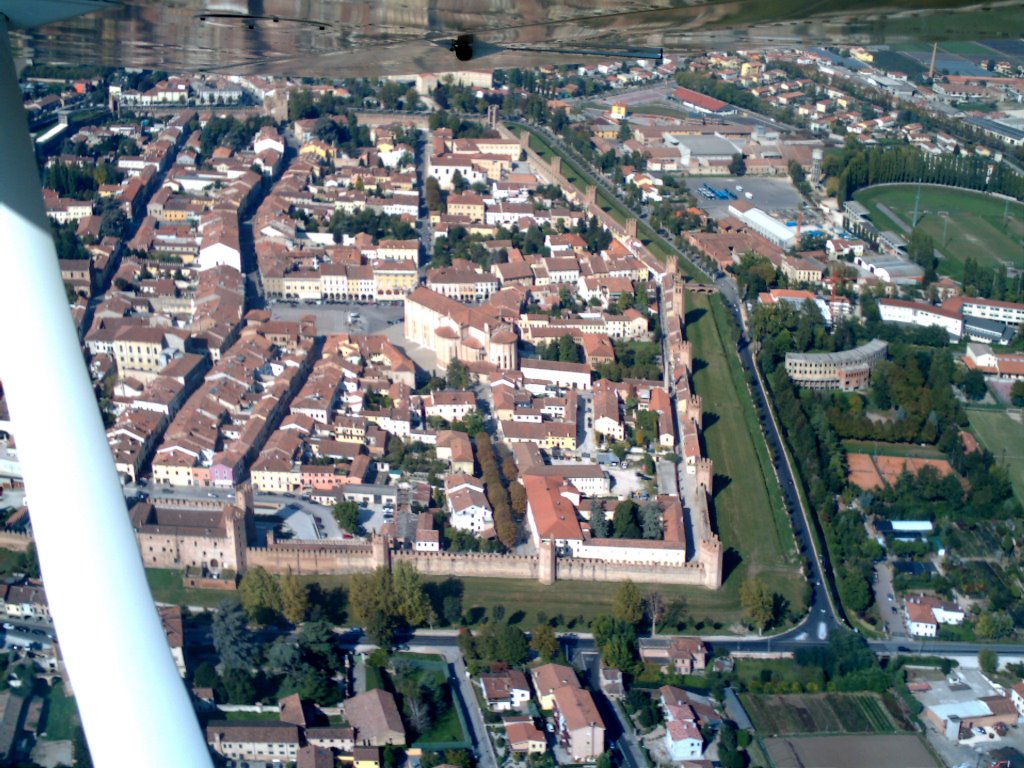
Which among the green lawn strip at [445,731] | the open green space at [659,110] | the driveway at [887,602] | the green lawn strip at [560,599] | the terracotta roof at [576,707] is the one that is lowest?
the driveway at [887,602]

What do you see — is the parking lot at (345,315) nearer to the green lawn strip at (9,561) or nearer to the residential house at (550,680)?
the green lawn strip at (9,561)

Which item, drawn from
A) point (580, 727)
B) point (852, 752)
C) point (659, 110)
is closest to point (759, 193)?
point (659, 110)

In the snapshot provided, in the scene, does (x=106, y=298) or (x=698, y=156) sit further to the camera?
(x=698, y=156)

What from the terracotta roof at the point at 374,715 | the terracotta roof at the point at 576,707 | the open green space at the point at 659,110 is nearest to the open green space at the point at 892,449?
the terracotta roof at the point at 576,707

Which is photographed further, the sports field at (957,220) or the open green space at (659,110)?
the open green space at (659,110)

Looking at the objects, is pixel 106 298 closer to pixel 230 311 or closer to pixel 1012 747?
pixel 230 311

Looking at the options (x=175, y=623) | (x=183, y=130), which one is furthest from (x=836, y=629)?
(x=183, y=130)
